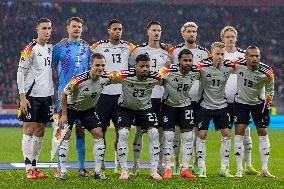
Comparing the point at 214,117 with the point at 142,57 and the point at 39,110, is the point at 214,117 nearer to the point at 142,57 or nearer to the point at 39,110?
the point at 142,57

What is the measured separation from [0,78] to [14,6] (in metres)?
5.11

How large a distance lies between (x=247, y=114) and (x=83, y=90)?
277cm

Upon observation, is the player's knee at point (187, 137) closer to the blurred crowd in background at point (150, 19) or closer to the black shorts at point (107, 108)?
the black shorts at point (107, 108)

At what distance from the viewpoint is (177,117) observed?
1001 centimetres

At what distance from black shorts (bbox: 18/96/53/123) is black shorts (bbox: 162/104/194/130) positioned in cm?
180

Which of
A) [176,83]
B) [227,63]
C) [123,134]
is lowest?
[123,134]

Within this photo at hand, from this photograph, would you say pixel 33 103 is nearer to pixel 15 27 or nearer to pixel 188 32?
pixel 188 32

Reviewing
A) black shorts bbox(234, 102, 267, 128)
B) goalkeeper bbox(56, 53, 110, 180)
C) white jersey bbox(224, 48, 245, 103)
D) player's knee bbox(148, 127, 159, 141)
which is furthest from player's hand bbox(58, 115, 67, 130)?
white jersey bbox(224, 48, 245, 103)

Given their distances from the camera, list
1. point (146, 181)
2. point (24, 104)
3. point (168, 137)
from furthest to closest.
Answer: point (168, 137)
point (24, 104)
point (146, 181)

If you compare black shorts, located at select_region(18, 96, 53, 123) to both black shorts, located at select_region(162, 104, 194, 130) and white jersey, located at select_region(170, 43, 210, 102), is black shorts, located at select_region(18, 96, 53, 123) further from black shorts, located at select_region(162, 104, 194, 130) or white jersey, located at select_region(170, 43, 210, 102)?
white jersey, located at select_region(170, 43, 210, 102)

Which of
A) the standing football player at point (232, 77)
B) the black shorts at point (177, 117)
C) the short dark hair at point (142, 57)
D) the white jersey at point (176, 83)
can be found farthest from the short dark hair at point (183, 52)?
the standing football player at point (232, 77)

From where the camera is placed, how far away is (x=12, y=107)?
28.0 metres

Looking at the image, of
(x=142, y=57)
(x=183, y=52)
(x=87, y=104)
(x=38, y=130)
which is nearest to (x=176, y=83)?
(x=183, y=52)

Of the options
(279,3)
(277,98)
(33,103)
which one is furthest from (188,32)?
(279,3)
